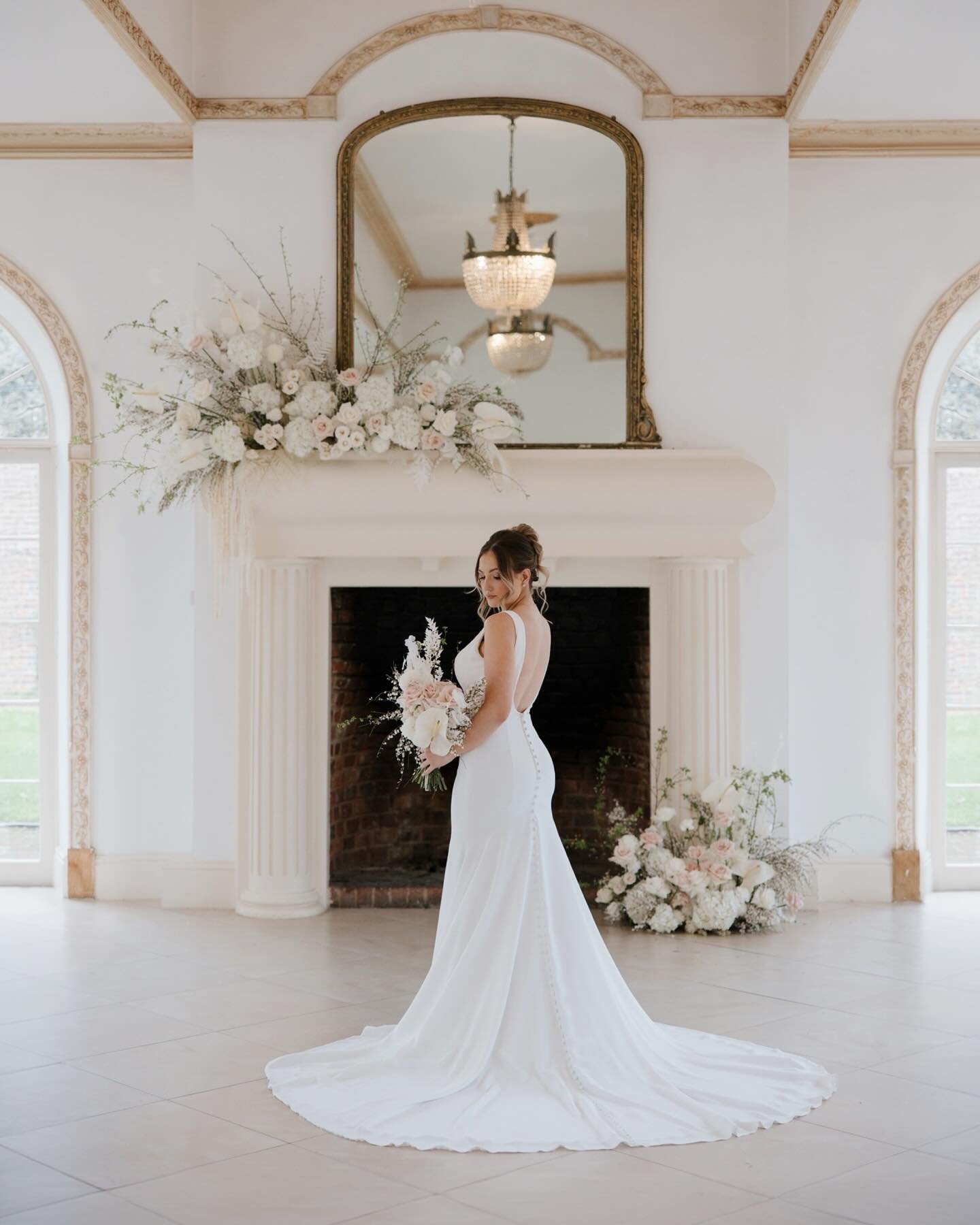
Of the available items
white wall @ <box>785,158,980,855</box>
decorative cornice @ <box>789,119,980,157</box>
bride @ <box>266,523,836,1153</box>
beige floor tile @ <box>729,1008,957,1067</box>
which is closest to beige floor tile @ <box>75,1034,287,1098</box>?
bride @ <box>266,523,836,1153</box>

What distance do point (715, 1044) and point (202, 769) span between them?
3021 mm

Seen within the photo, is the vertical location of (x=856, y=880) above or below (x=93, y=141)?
below

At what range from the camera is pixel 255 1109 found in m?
3.54

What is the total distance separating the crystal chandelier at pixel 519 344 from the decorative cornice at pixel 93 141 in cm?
168

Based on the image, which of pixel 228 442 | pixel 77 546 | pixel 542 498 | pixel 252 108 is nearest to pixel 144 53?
pixel 252 108

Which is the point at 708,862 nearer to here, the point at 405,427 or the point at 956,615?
the point at 956,615

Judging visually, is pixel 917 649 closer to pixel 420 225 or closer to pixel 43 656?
pixel 420 225

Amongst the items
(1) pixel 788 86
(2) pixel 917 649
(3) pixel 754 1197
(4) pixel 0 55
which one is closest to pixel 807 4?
(1) pixel 788 86

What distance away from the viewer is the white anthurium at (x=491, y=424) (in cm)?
573

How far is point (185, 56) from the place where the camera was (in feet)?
19.7

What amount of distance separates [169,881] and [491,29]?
4.01 meters

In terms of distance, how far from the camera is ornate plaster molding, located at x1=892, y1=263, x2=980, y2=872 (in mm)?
6391

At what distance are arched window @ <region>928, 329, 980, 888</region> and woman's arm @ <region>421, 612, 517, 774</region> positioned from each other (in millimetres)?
3588

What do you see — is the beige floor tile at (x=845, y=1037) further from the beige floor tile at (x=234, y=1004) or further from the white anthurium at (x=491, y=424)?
the white anthurium at (x=491, y=424)
